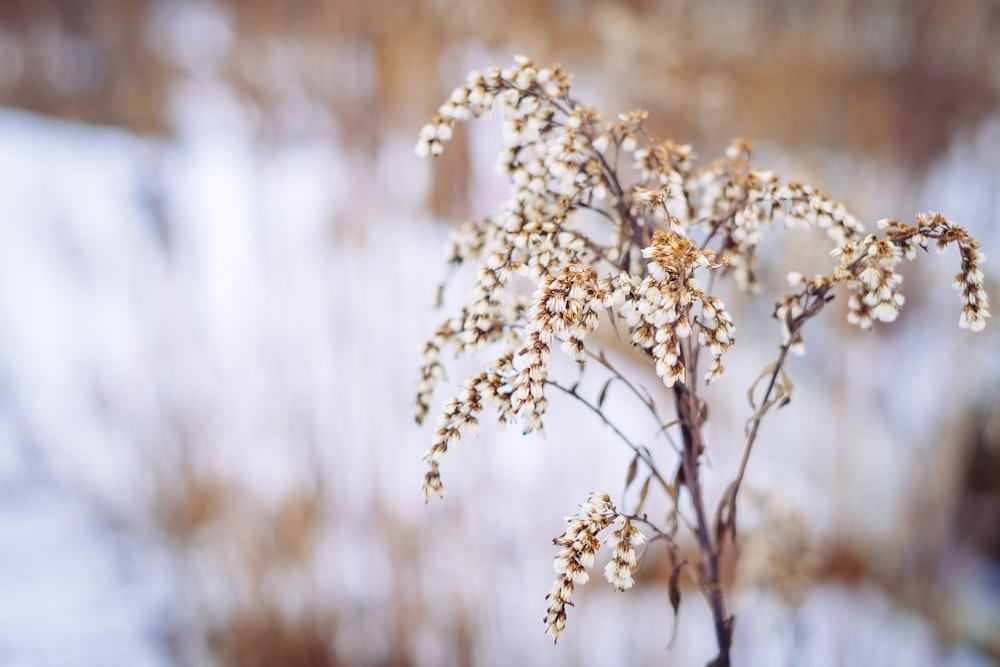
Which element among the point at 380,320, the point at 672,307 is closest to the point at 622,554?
the point at 672,307

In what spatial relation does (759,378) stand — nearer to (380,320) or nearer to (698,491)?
(698,491)

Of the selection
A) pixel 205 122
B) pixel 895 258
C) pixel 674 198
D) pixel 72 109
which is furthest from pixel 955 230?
pixel 72 109

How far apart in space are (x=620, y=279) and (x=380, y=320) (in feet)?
2.90

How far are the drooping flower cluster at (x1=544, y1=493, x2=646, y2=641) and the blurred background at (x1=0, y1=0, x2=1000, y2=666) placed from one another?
0.65m

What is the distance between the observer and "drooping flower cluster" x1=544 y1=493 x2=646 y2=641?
1.21 feet

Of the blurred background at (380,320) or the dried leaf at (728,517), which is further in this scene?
the blurred background at (380,320)

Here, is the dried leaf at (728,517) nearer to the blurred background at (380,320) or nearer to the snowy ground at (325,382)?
the blurred background at (380,320)

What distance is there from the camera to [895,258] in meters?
0.40

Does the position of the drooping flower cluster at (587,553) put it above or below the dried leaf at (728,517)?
below

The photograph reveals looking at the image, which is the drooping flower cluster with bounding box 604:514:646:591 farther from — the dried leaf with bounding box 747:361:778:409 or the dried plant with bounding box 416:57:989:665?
the dried leaf with bounding box 747:361:778:409

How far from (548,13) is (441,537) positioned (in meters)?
1.00

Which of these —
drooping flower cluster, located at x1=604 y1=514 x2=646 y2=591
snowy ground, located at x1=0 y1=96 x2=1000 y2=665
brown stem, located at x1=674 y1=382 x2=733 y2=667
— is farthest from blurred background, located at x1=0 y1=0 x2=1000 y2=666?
drooping flower cluster, located at x1=604 y1=514 x2=646 y2=591

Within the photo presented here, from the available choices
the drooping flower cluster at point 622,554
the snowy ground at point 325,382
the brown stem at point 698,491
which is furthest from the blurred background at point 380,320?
the drooping flower cluster at point 622,554

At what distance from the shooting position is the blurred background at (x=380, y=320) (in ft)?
3.84
